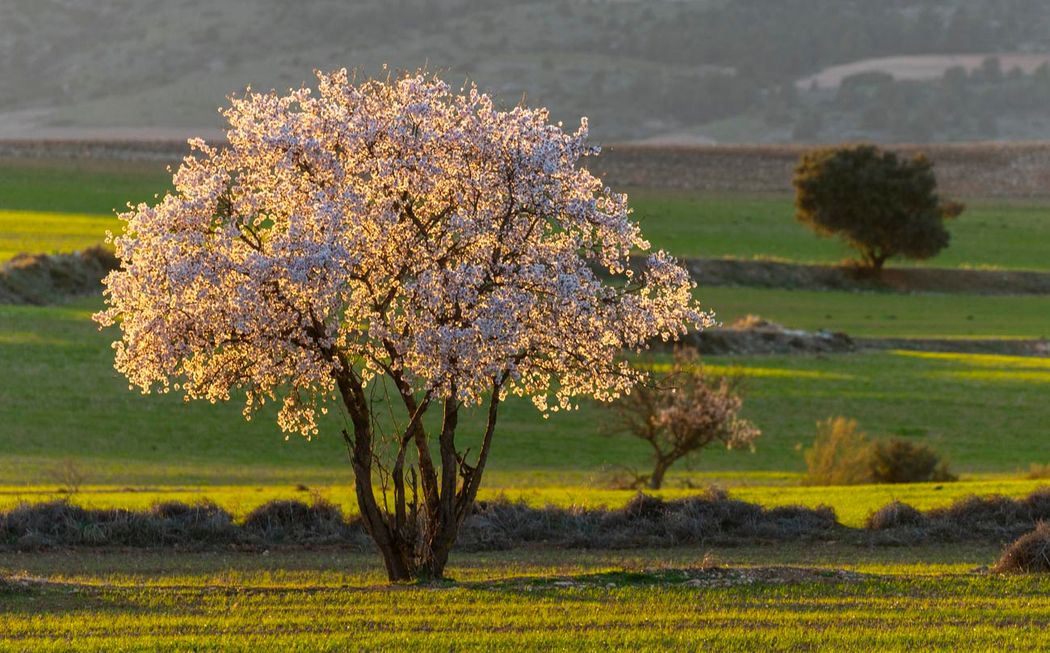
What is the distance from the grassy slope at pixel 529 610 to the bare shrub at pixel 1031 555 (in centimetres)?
84

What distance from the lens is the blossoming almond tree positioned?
21.9 metres

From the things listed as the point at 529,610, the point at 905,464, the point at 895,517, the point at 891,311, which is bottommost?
the point at 905,464

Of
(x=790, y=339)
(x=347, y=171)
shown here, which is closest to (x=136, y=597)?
(x=347, y=171)

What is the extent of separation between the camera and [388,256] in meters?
22.6

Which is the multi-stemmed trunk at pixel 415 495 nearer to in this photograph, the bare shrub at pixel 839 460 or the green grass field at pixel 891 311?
the bare shrub at pixel 839 460

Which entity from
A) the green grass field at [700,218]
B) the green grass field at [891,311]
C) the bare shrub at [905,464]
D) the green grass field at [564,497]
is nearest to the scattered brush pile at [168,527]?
the green grass field at [564,497]

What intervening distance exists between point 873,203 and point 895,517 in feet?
215

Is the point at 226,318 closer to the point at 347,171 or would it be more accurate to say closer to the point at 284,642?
the point at 347,171

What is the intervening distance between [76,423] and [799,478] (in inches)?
812

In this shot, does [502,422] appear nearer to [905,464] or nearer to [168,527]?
[905,464]

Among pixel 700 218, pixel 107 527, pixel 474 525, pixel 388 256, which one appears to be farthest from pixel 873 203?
pixel 388 256

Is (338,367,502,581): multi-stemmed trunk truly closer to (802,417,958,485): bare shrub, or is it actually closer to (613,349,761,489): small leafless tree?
(613,349,761,489): small leafless tree

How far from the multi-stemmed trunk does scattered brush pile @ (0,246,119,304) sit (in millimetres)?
47401

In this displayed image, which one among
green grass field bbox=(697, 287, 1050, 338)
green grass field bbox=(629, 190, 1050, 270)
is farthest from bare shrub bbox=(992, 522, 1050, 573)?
green grass field bbox=(629, 190, 1050, 270)
